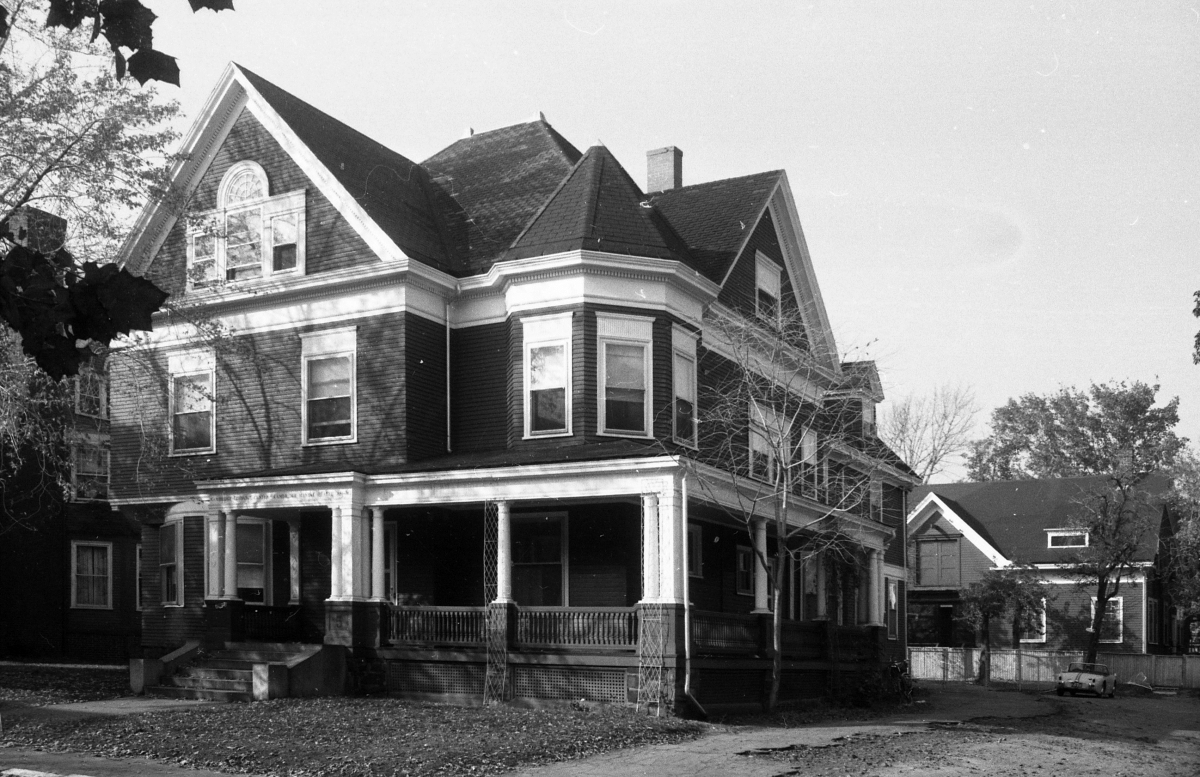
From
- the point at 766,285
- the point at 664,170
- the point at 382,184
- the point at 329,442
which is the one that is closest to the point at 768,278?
the point at 766,285

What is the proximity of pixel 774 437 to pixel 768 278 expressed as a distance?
12.1ft

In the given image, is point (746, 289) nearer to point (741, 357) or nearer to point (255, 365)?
point (741, 357)

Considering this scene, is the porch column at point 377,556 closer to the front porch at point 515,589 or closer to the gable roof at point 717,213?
the front porch at point 515,589

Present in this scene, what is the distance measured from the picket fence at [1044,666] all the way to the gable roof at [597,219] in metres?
25.6

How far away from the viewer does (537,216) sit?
25141mm

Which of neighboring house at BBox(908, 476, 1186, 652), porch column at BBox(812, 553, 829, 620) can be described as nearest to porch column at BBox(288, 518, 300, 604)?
porch column at BBox(812, 553, 829, 620)

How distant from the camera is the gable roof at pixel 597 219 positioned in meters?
24.0

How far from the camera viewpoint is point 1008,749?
1825 cm

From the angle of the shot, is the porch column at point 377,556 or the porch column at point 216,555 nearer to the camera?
the porch column at point 377,556

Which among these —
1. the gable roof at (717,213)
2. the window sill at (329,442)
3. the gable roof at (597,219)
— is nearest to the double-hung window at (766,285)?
the gable roof at (717,213)

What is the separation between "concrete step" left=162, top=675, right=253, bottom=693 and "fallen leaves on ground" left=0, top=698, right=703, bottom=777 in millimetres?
1175

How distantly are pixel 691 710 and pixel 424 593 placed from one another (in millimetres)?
6239

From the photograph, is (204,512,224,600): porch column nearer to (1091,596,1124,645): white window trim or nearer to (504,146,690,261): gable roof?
(504,146,690,261): gable roof

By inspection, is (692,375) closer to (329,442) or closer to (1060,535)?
(329,442)
